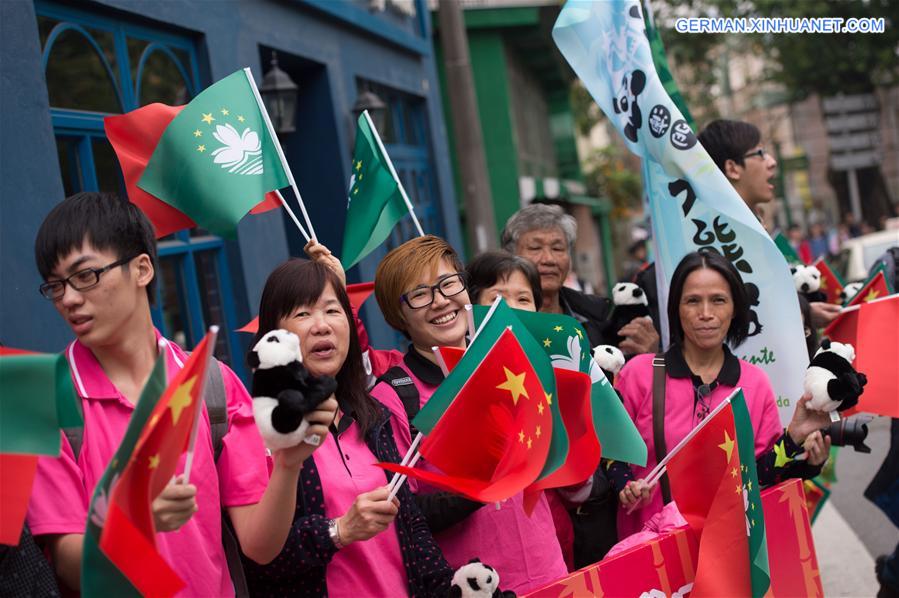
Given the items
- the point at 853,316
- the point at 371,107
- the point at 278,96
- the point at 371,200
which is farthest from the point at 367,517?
the point at 371,107

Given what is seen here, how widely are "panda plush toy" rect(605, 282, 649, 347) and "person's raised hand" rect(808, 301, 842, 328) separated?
83 cm

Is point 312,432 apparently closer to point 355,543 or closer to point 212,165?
point 355,543

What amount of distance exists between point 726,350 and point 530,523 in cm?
125

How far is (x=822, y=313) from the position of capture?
5.75 meters

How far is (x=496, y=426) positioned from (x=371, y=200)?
220cm

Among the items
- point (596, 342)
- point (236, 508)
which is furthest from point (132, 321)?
point (596, 342)

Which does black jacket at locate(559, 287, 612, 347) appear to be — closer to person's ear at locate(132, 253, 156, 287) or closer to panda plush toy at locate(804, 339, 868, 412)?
panda plush toy at locate(804, 339, 868, 412)

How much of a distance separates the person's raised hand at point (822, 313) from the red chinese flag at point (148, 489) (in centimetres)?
390

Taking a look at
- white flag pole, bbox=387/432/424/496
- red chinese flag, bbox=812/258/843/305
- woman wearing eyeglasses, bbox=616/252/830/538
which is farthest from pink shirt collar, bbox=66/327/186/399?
red chinese flag, bbox=812/258/843/305

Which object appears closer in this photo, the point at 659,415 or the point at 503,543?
the point at 503,543

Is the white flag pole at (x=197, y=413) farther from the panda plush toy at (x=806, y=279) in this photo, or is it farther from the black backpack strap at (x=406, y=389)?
the panda plush toy at (x=806, y=279)

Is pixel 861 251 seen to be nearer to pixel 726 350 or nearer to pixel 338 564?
pixel 726 350

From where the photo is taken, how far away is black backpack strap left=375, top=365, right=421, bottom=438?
377 centimetres

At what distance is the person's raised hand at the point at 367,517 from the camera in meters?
3.01
